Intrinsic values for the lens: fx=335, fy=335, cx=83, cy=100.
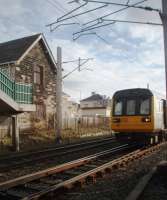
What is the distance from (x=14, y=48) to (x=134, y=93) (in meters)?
14.3

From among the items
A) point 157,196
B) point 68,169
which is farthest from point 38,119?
point 157,196

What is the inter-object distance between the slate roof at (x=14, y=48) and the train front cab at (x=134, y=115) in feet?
36.9

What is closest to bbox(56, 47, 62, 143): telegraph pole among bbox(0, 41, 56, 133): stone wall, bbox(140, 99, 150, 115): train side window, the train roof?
bbox(0, 41, 56, 133): stone wall

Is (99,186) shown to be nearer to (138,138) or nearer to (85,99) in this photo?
(138,138)

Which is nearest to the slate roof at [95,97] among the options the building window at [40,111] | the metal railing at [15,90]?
the building window at [40,111]

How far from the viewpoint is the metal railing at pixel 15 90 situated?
15145 mm

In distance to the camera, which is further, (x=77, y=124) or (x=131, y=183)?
(x=77, y=124)

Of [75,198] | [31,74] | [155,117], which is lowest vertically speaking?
[75,198]

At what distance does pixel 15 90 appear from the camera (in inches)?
637

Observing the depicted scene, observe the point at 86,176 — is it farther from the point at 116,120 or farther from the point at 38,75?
the point at 38,75

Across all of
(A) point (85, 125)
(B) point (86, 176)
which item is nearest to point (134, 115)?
(B) point (86, 176)

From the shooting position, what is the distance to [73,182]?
788 cm

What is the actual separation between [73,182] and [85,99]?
294 ft

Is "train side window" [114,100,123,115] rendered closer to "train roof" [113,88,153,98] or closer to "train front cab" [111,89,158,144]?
"train front cab" [111,89,158,144]
